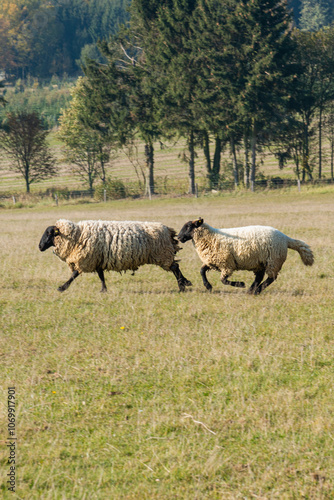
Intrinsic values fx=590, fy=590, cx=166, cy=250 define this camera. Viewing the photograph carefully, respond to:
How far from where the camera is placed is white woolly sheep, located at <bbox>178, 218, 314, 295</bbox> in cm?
1108

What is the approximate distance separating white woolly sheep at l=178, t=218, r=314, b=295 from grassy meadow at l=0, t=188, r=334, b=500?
459 mm

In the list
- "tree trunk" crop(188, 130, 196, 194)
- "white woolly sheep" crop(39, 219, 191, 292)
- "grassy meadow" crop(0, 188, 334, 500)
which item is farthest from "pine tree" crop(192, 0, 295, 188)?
"grassy meadow" crop(0, 188, 334, 500)

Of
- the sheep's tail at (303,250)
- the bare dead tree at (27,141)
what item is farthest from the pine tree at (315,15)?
the sheep's tail at (303,250)

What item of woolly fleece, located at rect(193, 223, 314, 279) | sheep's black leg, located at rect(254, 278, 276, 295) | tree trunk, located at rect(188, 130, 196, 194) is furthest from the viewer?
tree trunk, located at rect(188, 130, 196, 194)

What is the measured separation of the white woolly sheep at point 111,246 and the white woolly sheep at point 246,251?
79cm

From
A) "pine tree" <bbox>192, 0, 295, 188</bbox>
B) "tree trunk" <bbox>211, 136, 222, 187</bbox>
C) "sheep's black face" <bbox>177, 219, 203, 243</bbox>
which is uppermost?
"pine tree" <bbox>192, 0, 295, 188</bbox>

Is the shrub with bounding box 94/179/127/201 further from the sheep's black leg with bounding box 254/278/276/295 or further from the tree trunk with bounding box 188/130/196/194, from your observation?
the sheep's black leg with bounding box 254/278/276/295

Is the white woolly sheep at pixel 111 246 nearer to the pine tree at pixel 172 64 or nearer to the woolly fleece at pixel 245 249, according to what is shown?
the woolly fleece at pixel 245 249

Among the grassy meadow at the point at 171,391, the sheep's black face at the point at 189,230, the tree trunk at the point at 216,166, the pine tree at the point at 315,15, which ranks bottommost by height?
the grassy meadow at the point at 171,391

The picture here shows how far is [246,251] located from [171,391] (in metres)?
4.91

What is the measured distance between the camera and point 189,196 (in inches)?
1876

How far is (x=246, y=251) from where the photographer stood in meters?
11.1

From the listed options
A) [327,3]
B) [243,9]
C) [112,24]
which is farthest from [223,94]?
[112,24]

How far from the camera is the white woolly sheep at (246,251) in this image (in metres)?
11.1
